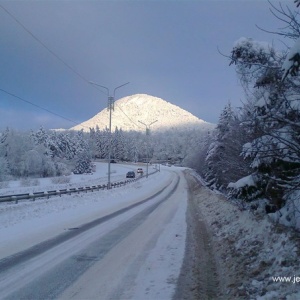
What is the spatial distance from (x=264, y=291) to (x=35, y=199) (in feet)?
79.7

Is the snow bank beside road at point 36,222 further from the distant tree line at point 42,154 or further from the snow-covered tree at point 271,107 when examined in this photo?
the distant tree line at point 42,154

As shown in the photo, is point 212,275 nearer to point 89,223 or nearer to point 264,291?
point 264,291

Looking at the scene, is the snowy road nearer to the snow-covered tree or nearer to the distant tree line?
the snow-covered tree

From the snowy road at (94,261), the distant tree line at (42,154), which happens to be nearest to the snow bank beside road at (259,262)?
the snowy road at (94,261)

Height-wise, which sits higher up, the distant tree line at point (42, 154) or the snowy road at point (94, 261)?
the distant tree line at point (42, 154)

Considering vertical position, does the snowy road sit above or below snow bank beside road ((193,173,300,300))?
below

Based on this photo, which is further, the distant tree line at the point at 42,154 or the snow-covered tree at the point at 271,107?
the distant tree line at the point at 42,154

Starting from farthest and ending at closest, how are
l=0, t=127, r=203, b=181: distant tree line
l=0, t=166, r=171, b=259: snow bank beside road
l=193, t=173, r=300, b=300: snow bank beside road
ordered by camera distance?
1. l=0, t=127, r=203, b=181: distant tree line
2. l=0, t=166, r=171, b=259: snow bank beside road
3. l=193, t=173, r=300, b=300: snow bank beside road

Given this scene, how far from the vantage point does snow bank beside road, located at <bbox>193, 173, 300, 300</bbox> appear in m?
6.09

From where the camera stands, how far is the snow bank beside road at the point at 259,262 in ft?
20.0

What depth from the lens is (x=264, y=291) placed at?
617 cm

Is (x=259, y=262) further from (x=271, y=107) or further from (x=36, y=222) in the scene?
(x=36, y=222)

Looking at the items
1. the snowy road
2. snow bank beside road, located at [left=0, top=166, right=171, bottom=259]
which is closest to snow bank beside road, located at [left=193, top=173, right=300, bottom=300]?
the snowy road

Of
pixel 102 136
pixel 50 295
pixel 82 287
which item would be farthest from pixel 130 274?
pixel 102 136
